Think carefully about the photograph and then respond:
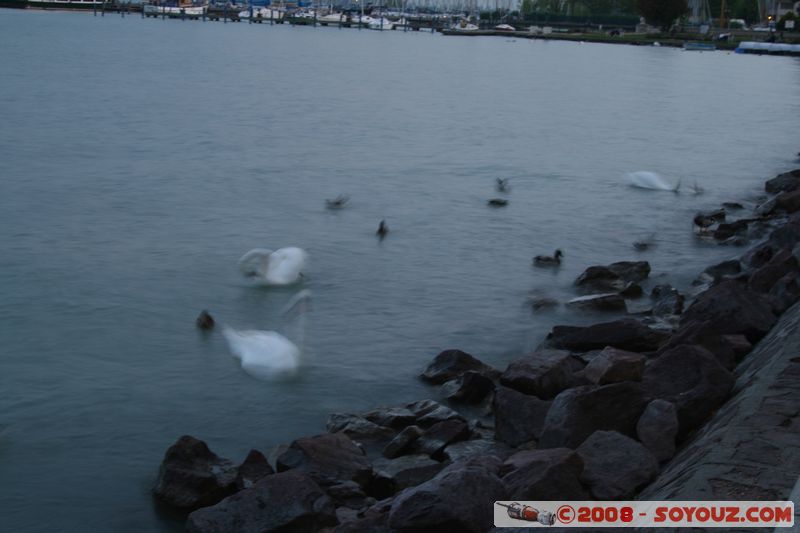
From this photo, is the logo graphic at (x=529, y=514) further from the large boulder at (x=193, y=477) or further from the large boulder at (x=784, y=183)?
the large boulder at (x=784, y=183)

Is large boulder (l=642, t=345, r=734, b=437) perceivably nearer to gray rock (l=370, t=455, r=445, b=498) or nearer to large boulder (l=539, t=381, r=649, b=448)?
large boulder (l=539, t=381, r=649, b=448)

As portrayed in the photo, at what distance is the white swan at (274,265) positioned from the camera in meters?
12.6

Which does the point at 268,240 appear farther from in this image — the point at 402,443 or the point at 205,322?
the point at 402,443

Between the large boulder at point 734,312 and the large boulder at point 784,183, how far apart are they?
1120 cm

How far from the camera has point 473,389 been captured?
8.42 meters

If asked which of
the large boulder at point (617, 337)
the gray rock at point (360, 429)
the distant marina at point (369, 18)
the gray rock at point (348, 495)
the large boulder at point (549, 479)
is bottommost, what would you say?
the gray rock at point (360, 429)

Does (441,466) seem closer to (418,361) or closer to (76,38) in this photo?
(418,361)

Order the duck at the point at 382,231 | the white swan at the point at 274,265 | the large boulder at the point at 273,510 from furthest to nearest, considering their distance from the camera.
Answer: the duck at the point at 382,231, the white swan at the point at 274,265, the large boulder at the point at 273,510

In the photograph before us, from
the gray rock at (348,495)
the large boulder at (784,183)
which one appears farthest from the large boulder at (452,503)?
the large boulder at (784,183)

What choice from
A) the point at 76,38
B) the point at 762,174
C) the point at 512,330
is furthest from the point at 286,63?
the point at 512,330

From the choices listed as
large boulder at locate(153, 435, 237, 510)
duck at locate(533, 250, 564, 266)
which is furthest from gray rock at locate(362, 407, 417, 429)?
duck at locate(533, 250, 564, 266)

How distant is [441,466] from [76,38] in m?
83.6

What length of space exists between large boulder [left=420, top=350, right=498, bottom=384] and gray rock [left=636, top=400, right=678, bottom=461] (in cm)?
252

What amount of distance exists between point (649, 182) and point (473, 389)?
1367cm
